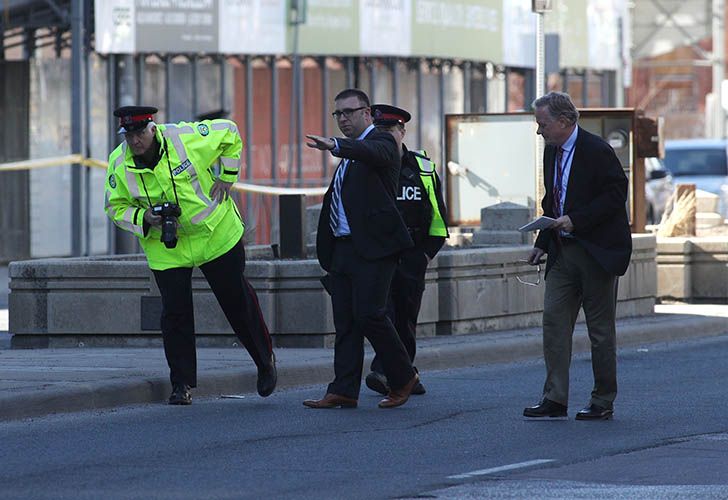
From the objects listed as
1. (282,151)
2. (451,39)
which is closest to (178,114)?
(282,151)

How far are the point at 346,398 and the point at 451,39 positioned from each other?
67.0 feet

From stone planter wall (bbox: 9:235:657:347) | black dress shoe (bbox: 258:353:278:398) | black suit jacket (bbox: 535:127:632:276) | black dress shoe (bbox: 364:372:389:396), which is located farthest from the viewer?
stone planter wall (bbox: 9:235:657:347)

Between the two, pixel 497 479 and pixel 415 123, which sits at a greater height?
pixel 415 123

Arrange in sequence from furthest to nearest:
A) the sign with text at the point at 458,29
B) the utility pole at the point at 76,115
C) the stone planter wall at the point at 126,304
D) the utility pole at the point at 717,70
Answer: the utility pole at the point at 717,70 < the sign with text at the point at 458,29 < the utility pole at the point at 76,115 < the stone planter wall at the point at 126,304

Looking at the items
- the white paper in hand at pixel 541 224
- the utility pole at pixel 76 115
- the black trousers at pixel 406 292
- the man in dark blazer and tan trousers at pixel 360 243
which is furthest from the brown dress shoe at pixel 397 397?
the utility pole at pixel 76 115

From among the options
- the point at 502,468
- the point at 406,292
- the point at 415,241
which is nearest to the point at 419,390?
the point at 406,292

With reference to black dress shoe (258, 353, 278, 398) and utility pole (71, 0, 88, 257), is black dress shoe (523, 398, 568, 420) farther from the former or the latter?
utility pole (71, 0, 88, 257)

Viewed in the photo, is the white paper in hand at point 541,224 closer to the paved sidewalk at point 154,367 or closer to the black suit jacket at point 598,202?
the black suit jacket at point 598,202

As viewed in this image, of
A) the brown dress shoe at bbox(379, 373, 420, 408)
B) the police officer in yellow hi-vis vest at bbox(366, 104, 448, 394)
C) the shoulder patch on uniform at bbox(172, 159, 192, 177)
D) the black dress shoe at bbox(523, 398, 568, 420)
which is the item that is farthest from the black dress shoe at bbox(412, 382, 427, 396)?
the shoulder patch on uniform at bbox(172, 159, 192, 177)

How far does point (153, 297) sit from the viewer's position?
13648mm

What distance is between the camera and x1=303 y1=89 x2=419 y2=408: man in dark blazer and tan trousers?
423 inches

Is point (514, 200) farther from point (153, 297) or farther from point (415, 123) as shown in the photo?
point (415, 123)

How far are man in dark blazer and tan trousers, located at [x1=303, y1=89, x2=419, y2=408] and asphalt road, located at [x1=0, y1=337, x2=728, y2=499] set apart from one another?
1.05ft

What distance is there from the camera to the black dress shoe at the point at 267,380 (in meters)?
11.3
